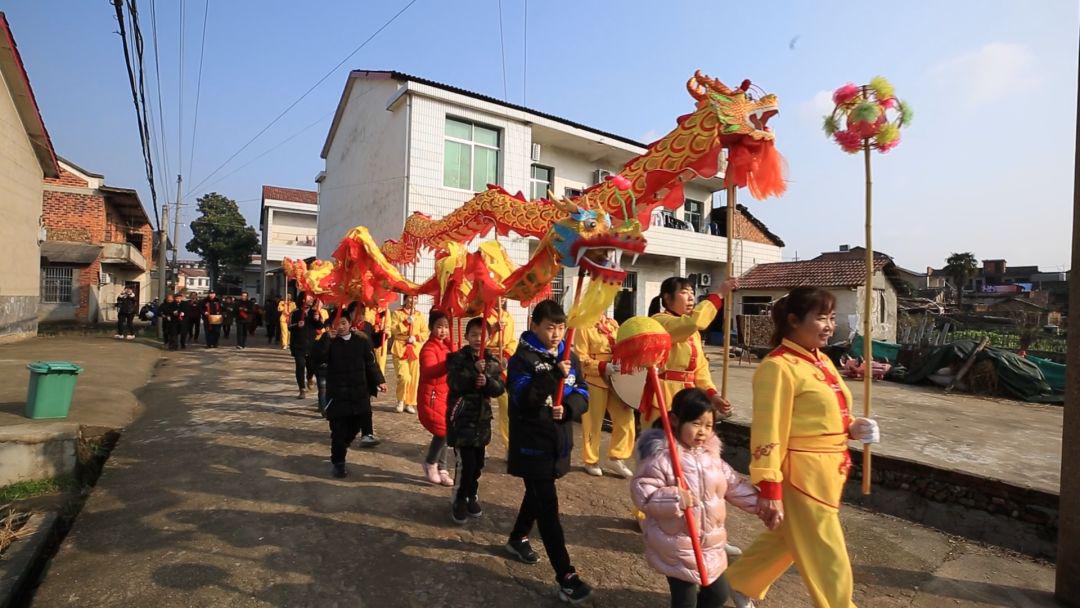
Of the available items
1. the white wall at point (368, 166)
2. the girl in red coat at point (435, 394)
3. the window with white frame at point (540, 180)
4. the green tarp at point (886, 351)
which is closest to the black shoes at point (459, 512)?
the girl in red coat at point (435, 394)

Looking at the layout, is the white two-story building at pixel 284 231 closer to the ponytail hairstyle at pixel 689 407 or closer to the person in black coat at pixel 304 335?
the person in black coat at pixel 304 335

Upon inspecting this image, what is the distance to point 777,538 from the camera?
2566mm

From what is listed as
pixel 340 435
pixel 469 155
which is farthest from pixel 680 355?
pixel 469 155

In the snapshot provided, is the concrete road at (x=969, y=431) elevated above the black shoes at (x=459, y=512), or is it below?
above

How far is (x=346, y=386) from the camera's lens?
4.75 m

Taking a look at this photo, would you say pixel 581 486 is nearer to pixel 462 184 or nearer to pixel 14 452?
pixel 14 452

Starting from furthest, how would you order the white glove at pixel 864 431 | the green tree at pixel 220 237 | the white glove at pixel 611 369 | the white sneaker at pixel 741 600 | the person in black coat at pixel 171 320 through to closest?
1. the green tree at pixel 220 237
2. the person in black coat at pixel 171 320
3. the white glove at pixel 611 369
4. the white sneaker at pixel 741 600
5. the white glove at pixel 864 431

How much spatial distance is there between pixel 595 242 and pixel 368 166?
1289 cm

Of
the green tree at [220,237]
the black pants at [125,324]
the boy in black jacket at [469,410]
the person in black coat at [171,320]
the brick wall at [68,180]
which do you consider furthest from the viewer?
the green tree at [220,237]

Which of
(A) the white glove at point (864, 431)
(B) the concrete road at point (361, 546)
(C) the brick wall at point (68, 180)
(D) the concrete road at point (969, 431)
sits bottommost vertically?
(B) the concrete road at point (361, 546)

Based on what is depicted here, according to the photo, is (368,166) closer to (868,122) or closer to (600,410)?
(600,410)

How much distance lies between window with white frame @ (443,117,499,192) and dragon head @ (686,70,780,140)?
967 cm

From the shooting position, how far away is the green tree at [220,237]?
3497 cm

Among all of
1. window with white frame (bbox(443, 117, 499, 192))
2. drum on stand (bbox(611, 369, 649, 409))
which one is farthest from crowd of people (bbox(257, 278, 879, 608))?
window with white frame (bbox(443, 117, 499, 192))
